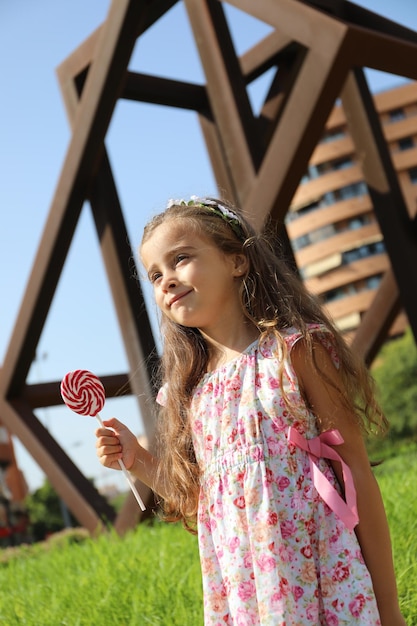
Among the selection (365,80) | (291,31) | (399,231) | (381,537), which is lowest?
(381,537)

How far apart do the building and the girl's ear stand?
54.5 metres

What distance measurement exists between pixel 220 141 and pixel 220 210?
3.35 meters

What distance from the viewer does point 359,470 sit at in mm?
2088

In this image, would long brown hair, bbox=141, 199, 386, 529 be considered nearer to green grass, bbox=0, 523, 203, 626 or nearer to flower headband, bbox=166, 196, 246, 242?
flower headband, bbox=166, 196, 246, 242

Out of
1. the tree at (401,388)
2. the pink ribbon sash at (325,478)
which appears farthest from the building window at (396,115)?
the pink ribbon sash at (325,478)

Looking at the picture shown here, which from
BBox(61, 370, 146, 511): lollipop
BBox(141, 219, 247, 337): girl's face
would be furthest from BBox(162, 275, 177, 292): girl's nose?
BBox(61, 370, 146, 511): lollipop

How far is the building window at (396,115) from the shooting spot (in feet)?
193

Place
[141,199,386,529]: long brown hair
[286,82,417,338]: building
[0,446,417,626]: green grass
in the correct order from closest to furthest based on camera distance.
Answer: [141,199,386,529]: long brown hair
[0,446,417,626]: green grass
[286,82,417,338]: building

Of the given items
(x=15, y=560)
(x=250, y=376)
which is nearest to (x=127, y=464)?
(x=250, y=376)

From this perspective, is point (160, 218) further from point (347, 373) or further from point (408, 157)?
point (408, 157)

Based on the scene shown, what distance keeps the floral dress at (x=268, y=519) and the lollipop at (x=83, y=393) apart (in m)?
0.37

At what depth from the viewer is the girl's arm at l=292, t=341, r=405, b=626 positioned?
2027mm

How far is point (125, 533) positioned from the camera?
193 inches

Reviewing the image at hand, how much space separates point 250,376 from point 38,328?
3.53 metres
